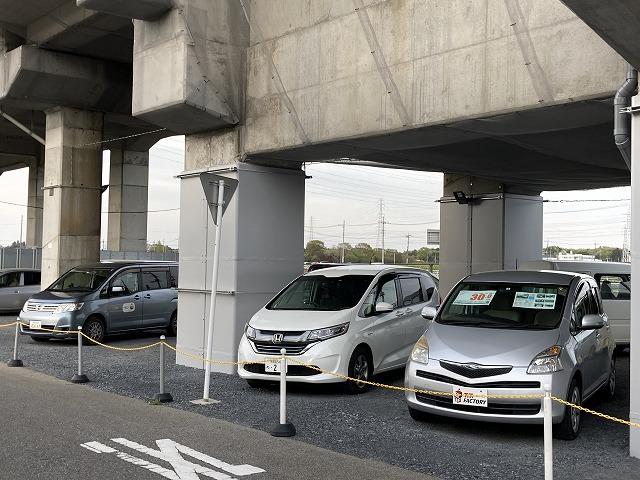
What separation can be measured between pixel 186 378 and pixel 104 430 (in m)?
3.67

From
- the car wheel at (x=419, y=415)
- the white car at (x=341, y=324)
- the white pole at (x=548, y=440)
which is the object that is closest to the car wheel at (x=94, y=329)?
the white car at (x=341, y=324)

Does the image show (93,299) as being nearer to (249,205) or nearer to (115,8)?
(249,205)

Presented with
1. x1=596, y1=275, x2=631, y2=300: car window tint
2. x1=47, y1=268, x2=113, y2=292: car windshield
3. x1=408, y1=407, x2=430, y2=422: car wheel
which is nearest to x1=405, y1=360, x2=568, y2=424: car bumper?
x1=408, y1=407, x2=430, y2=422: car wheel

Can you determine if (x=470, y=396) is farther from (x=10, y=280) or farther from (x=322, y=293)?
(x=10, y=280)

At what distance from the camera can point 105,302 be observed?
1652cm

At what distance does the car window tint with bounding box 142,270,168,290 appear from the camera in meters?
17.6

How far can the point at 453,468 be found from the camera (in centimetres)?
657

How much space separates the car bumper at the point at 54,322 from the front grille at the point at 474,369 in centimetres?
1055

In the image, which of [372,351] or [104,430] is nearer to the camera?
[104,430]

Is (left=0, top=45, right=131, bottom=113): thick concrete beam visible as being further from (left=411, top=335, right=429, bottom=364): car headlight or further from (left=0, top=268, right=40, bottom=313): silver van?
(left=411, top=335, right=429, bottom=364): car headlight

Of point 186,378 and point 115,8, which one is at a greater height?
point 115,8

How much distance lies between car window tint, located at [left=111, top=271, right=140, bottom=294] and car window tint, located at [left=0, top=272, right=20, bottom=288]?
836 cm

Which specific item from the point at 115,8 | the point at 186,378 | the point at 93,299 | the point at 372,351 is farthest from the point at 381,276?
the point at 93,299

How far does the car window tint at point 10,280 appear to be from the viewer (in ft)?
77.3
